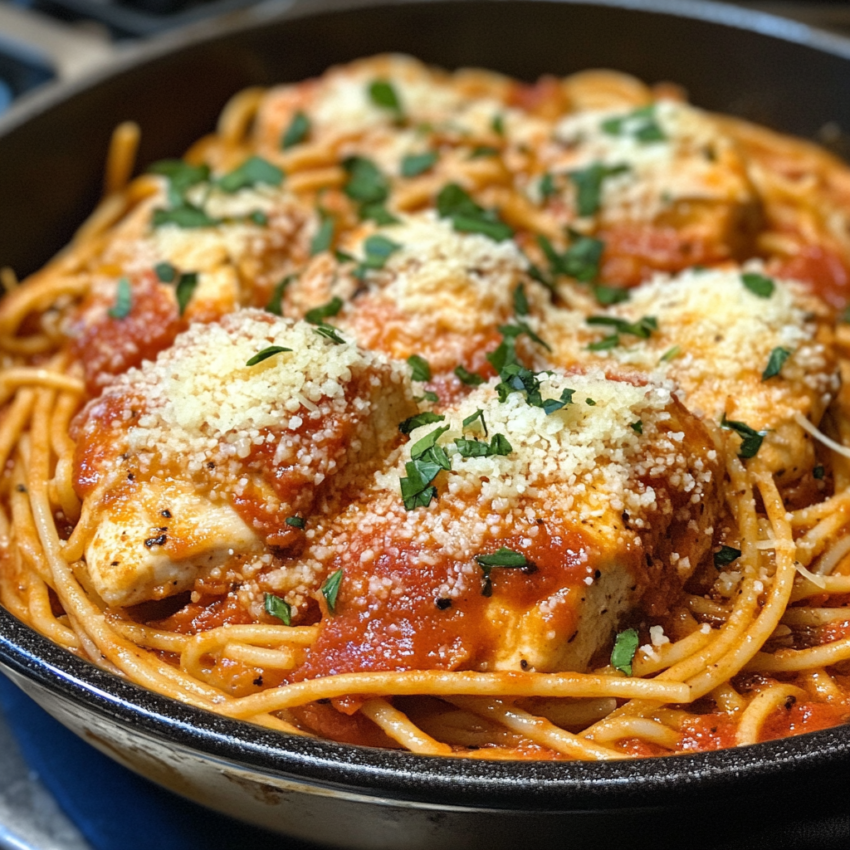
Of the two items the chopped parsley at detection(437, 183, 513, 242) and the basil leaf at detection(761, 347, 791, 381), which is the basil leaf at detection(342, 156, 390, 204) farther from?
the basil leaf at detection(761, 347, 791, 381)

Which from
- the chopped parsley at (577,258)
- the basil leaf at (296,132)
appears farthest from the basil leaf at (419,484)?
the basil leaf at (296,132)

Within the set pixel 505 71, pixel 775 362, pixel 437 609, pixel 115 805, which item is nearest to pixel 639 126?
pixel 505 71

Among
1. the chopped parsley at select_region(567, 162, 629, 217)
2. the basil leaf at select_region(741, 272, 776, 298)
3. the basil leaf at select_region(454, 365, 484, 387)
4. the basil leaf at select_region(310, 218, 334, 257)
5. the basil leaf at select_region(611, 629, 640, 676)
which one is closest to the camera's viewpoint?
the basil leaf at select_region(611, 629, 640, 676)

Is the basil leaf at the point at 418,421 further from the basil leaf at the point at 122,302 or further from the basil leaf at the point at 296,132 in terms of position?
the basil leaf at the point at 296,132

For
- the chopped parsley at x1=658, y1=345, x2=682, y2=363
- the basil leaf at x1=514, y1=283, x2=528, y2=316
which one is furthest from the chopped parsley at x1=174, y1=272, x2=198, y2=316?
the chopped parsley at x1=658, y1=345, x2=682, y2=363

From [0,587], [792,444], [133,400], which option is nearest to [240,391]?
[133,400]

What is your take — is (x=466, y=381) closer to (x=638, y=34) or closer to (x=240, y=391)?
(x=240, y=391)

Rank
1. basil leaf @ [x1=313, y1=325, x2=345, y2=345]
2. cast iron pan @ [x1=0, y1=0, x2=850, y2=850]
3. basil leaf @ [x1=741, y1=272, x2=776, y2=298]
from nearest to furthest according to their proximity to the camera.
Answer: cast iron pan @ [x1=0, y1=0, x2=850, y2=850] < basil leaf @ [x1=313, y1=325, x2=345, y2=345] < basil leaf @ [x1=741, y1=272, x2=776, y2=298]
